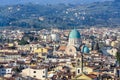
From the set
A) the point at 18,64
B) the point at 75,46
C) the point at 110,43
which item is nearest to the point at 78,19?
the point at 110,43

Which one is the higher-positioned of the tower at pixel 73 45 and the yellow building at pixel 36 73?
the yellow building at pixel 36 73

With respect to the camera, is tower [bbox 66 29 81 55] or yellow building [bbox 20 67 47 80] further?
tower [bbox 66 29 81 55]

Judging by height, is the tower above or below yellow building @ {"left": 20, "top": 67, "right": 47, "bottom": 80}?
below

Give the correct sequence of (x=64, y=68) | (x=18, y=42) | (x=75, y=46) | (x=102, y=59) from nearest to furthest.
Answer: (x=64, y=68), (x=102, y=59), (x=75, y=46), (x=18, y=42)

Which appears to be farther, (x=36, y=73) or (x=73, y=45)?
(x=73, y=45)

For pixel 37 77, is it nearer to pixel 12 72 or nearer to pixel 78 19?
pixel 12 72

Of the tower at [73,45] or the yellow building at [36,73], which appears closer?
the yellow building at [36,73]

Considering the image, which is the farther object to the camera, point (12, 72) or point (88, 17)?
point (88, 17)

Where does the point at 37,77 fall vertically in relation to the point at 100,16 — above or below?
above

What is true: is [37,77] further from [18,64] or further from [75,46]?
[75,46]

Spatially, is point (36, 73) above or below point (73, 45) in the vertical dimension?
above

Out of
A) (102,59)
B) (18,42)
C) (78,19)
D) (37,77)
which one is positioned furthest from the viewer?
(78,19)
